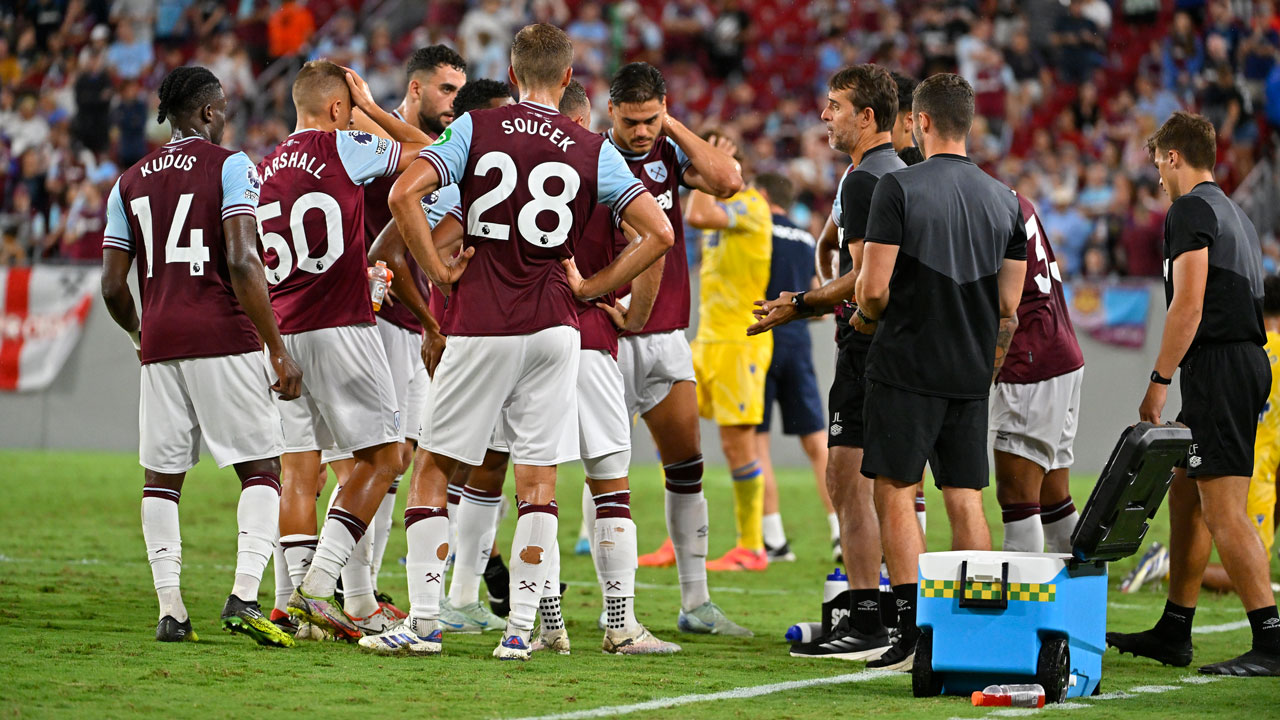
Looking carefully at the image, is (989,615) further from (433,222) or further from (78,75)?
(78,75)

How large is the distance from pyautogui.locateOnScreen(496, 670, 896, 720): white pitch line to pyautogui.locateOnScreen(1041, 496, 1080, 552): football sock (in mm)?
1882

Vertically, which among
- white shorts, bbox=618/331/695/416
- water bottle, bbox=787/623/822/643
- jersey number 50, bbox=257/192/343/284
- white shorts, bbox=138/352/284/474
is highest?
jersey number 50, bbox=257/192/343/284

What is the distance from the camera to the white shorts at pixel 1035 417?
23.3 ft

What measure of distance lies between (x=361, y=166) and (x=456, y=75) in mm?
1460

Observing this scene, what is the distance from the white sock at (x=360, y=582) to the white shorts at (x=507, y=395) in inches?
36.7

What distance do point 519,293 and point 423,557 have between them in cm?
120

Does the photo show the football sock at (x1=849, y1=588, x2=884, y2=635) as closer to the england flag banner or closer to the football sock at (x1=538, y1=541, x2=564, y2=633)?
the football sock at (x1=538, y1=541, x2=564, y2=633)

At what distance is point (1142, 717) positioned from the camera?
5.10 meters

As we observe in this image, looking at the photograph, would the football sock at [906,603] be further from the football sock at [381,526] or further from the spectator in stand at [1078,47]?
the spectator in stand at [1078,47]

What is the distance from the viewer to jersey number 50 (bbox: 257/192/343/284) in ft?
21.8

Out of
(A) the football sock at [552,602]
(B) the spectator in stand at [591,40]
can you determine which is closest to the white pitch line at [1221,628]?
(A) the football sock at [552,602]

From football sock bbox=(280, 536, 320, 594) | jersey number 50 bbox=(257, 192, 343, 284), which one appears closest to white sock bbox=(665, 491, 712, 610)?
football sock bbox=(280, 536, 320, 594)

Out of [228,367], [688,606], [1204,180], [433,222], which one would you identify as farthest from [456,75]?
[1204,180]

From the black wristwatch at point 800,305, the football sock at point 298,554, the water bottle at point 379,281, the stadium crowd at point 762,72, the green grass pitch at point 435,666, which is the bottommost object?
the green grass pitch at point 435,666
